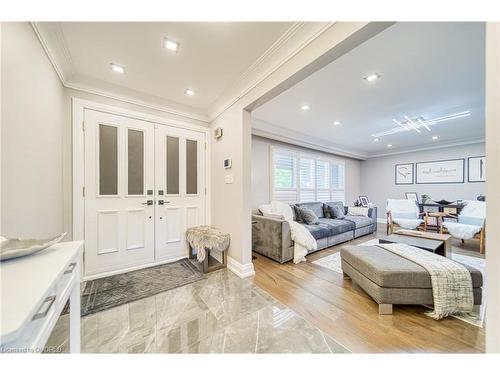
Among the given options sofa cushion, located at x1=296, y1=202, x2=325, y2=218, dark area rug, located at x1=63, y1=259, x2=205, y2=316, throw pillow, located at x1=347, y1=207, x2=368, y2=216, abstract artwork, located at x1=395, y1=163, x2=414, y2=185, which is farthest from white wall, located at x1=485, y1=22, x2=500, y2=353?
abstract artwork, located at x1=395, y1=163, x2=414, y2=185

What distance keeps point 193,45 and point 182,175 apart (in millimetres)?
1730

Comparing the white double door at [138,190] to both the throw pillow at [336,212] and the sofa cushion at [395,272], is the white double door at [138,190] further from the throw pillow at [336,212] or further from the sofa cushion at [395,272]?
the throw pillow at [336,212]

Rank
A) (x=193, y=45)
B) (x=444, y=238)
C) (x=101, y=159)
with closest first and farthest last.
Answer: (x=193, y=45), (x=101, y=159), (x=444, y=238)

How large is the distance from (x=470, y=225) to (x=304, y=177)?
3.36 m

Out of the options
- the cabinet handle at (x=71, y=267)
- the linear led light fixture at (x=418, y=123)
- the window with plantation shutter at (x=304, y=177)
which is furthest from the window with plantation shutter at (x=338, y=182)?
the cabinet handle at (x=71, y=267)

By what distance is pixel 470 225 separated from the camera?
12.0ft

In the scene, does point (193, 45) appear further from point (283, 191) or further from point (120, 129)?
point (283, 191)

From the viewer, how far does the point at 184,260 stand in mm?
2852

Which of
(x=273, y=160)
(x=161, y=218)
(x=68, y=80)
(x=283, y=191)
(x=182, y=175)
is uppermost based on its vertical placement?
(x=68, y=80)

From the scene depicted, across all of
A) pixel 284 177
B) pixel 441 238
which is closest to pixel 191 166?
pixel 284 177

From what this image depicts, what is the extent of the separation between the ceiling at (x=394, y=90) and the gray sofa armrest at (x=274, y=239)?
192 centimetres

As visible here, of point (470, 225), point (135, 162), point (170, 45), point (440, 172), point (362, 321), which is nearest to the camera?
point (362, 321)

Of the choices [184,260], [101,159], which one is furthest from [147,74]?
[184,260]

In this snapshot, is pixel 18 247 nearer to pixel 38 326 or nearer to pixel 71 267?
pixel 71 267
